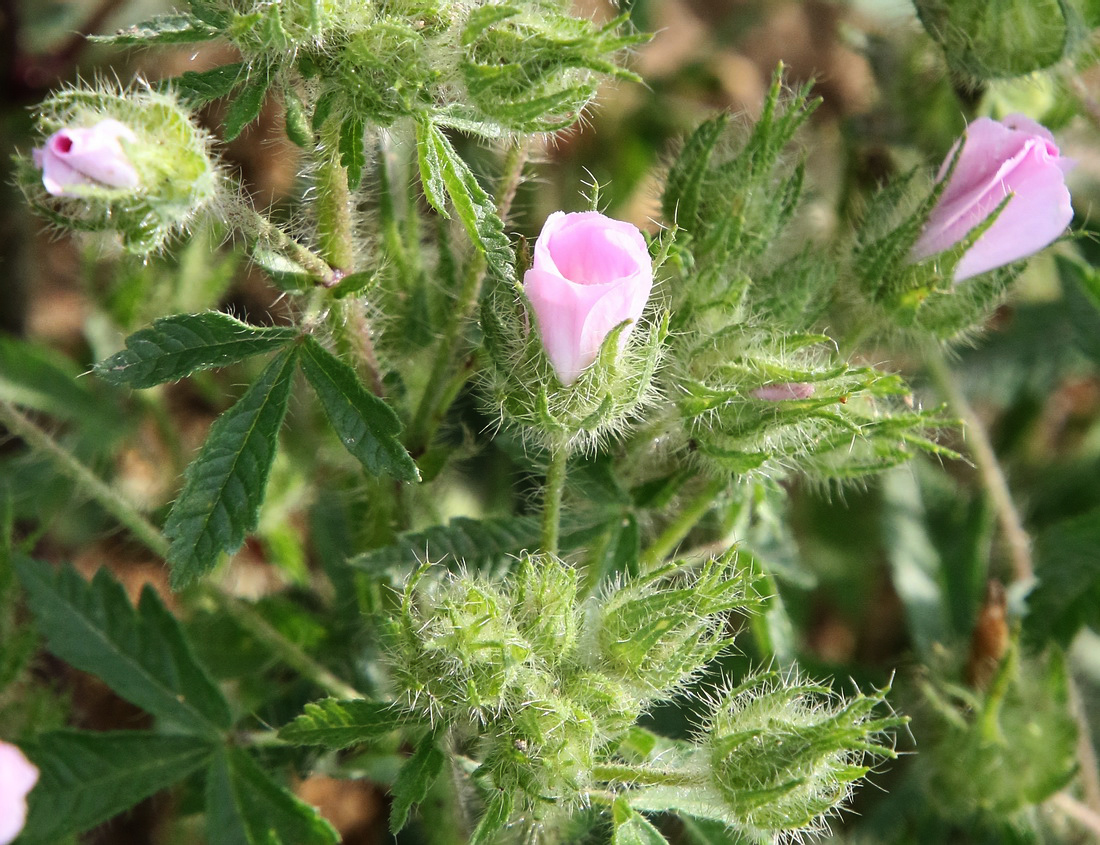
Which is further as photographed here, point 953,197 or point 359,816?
point 359,816

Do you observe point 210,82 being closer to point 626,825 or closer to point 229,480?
point 229,480

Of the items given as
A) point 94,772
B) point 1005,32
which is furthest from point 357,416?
point 1005,32

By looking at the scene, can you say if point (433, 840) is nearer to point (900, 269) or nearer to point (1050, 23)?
point (900, 269)

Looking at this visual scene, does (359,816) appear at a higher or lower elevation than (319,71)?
lower

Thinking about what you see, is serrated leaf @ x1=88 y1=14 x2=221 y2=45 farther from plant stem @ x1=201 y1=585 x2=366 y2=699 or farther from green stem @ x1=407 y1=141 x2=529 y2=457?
plant stem @ x1=201 y1=585 x2=366 y2=699

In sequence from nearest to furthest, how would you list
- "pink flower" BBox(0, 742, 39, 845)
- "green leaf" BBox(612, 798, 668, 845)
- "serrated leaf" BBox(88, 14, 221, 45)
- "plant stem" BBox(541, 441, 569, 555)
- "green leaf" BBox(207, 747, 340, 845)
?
"pink flower" BBox(0, 742, 39, 845), "serrated leaf" BBox(88, 14, 221, 45), "green leaf" BBox(612, 798, 668, 845), "plant stem" BBox(541, 441, 569, 555), "green leaf" BBox(207, 747, 340, 845)

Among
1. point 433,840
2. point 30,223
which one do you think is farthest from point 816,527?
point 30,223

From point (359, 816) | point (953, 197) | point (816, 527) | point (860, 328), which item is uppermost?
point (953, 197)

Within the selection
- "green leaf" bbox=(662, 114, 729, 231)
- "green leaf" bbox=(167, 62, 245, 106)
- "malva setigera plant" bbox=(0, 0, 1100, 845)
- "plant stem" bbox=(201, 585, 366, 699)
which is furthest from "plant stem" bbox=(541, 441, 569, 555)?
"green leaf" bbox=(167, 62, 245, 106)

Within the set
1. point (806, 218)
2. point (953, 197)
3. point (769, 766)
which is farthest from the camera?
point (806, 218)
